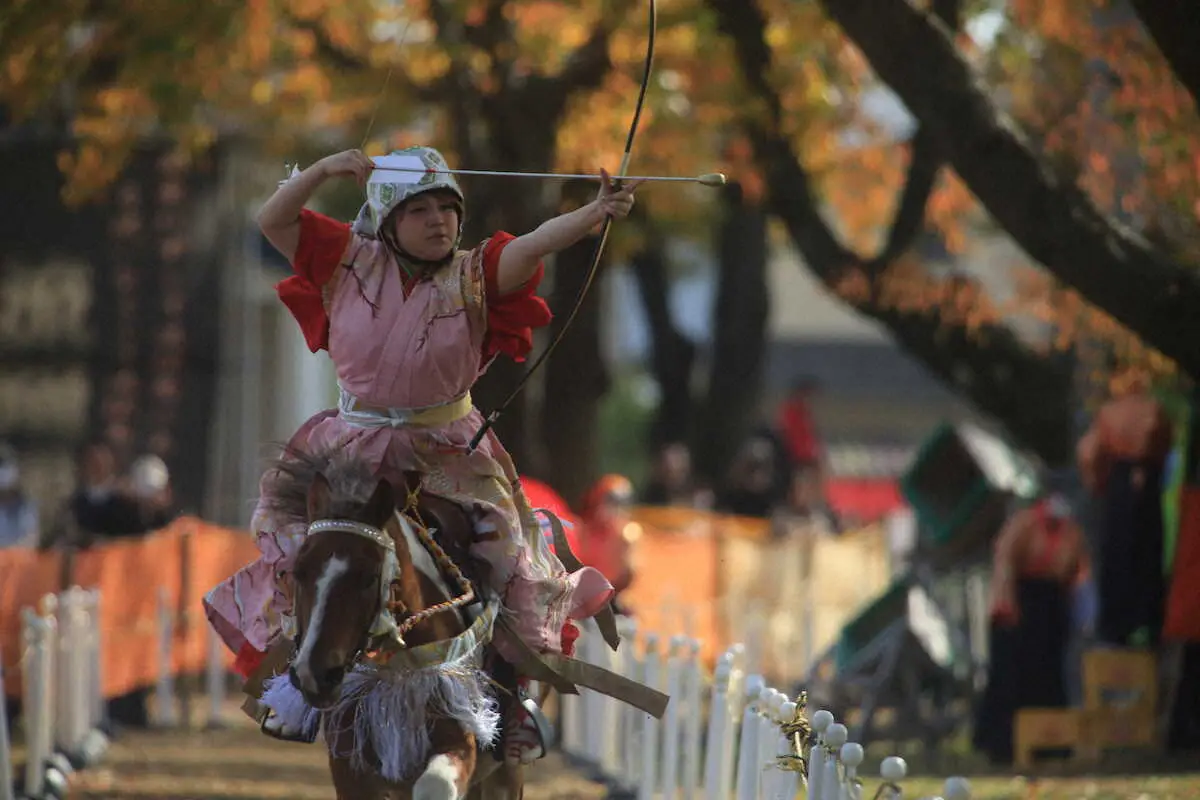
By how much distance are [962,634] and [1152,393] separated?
2.64m

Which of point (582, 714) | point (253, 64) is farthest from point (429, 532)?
point (253, 64)

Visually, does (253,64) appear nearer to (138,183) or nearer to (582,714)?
(138,183)

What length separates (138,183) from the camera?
1778cm

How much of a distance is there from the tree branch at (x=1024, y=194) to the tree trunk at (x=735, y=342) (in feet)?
50.8

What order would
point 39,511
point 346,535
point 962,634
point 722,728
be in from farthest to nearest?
point 39,511, point 962,634, point 722,728, point 346,535

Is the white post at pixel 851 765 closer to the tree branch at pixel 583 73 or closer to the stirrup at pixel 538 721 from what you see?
the stirrup at pixel 538 721

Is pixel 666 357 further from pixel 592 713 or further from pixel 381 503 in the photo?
pixel 381 503

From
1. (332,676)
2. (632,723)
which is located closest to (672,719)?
(632,723)

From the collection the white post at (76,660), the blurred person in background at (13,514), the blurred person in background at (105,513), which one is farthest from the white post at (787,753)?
the blurred person in background at (13,514)

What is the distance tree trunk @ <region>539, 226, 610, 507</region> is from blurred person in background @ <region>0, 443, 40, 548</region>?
464 cm

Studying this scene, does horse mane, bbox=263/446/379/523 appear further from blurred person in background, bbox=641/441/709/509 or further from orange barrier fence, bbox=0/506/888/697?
blurred person in background, bbox=641/441/709/509

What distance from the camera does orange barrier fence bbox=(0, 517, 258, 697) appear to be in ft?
40.7

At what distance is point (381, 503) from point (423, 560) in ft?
1.24

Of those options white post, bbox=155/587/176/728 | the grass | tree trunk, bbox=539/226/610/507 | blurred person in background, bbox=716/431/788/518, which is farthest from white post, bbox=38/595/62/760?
blurred person in background, bbox=716/431/788/518
